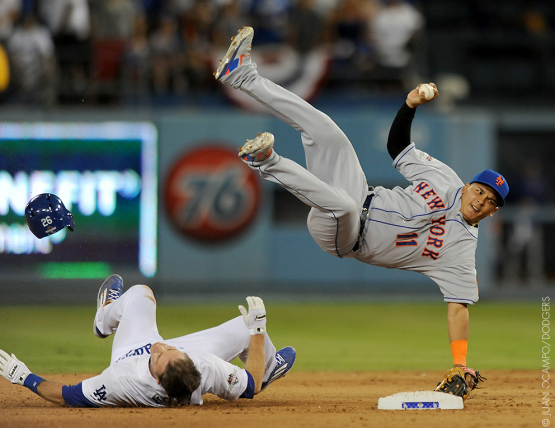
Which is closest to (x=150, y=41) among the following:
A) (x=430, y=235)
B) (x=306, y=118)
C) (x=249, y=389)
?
(x=306, y=118)

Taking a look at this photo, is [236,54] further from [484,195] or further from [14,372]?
[14,372]

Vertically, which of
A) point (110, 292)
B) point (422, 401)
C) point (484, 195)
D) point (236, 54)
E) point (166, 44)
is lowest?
point (422, 401)

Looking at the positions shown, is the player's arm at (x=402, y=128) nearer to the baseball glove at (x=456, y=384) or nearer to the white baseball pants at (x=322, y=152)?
the white baseball pants at (x=322, y=152)

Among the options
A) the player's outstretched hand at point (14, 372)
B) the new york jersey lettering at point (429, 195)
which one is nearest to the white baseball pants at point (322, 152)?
the new york jersey lettering at point (429, 195)

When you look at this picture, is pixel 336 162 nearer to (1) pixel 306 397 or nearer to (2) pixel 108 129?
(1) pixel 306 397

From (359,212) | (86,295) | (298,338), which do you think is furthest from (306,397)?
(86,295)

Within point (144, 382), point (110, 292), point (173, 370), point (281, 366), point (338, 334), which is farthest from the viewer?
point (338, 334)
